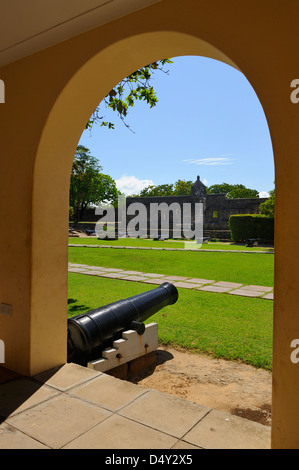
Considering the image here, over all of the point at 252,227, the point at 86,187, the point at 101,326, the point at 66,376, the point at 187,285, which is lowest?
the point at 187,285

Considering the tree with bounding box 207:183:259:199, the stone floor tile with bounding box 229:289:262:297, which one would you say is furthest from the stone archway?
the tree with bounding box 207:183:259:199

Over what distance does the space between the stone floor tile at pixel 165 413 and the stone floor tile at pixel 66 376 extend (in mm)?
553

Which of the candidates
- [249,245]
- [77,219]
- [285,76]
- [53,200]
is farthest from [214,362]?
[77,219]

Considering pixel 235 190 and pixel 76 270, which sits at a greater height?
pixel 235 190

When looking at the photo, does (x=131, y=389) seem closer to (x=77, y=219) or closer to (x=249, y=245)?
(x=249, y=245)

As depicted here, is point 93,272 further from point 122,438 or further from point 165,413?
point 122,438

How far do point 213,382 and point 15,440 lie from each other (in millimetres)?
2252

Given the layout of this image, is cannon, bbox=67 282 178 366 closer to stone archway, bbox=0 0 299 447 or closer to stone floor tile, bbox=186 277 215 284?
stone archway, bbox=0 0 299 447

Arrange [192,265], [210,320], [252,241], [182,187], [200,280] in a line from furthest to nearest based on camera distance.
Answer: [182,187], [252,241], [192,265], [200,280], [210,320]

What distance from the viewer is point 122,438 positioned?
1834mm

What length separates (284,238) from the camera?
5.12 feet

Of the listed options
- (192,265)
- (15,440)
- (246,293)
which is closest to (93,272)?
(192,265)

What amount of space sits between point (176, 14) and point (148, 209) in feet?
111

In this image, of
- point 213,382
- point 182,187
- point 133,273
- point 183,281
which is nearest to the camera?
point 213,382
